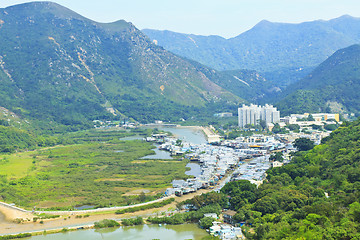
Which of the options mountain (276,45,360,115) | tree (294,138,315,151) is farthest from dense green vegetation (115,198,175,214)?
mountain (276,45,360,115)

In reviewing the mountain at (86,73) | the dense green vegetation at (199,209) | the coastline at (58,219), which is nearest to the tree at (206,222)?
the dense green vegetation at (199,209)

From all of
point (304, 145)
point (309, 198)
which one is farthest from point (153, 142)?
point (309, 198)

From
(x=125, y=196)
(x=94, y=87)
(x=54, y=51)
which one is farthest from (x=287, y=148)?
(x=54, y=51)

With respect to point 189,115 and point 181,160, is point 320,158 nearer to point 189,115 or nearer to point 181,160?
point 181,160

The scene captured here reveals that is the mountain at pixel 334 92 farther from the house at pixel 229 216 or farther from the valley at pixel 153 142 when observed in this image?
the house at pixel 229 216

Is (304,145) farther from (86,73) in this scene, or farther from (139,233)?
(86,73)

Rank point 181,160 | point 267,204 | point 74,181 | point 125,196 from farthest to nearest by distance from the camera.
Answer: point 181,160
point 74,181
point 125,196
point 267,204

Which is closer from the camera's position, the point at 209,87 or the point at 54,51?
the point at 54,51
